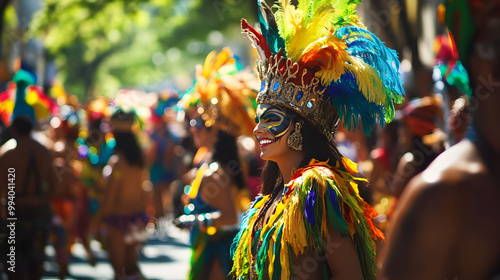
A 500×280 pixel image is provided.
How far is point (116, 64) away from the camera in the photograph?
3809 centimetres

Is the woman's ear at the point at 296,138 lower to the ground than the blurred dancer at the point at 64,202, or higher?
lower

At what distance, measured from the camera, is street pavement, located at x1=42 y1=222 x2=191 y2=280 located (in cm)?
878

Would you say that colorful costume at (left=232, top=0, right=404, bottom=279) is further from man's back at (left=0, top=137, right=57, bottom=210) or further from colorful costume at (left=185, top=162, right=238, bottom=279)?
man's back at (left=0, top=137, right=57, bottom=210)

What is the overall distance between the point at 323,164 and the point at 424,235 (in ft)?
3.67

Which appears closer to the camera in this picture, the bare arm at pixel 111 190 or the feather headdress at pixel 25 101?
the feather headdress at pixel 25 101

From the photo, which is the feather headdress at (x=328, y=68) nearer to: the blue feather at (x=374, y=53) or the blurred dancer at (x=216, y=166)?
the blue feather at (x=374, y=53)

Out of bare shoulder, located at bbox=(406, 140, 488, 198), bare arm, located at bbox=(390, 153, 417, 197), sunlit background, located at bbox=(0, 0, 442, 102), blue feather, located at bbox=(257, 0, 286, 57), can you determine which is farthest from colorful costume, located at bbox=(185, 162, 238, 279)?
bare shoulder, located at bbox=(406, 140, 488, 198)

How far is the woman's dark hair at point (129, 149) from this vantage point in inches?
281

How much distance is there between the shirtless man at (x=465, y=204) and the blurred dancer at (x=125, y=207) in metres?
5.54

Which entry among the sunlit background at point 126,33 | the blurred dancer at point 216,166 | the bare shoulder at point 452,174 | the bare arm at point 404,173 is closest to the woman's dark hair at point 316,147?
the bare shoulder at point 452,174

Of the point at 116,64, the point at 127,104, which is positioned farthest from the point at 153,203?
the point at 116,64

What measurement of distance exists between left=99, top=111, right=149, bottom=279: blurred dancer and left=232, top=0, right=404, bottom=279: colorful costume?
13.5 ft

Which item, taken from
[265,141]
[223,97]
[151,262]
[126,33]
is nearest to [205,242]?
[223,97]

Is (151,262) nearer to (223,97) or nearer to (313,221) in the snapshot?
(223,97)
